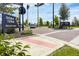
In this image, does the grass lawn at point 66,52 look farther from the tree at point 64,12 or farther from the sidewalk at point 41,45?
the tree at point 64,12

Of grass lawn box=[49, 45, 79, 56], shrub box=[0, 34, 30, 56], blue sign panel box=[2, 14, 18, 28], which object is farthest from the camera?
blue sign panel box=[2, 14, 18, 28]

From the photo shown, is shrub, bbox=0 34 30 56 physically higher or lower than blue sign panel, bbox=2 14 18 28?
lower

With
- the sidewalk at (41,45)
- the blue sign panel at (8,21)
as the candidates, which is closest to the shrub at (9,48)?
the sidewalk at (41,45)

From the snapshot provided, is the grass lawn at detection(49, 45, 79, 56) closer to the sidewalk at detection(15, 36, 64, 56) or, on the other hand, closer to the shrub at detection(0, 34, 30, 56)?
the sidewalk at detection(15, 36, 64, 56)

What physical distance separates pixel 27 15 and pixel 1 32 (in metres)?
0.37

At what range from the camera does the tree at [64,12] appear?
2.66 metres

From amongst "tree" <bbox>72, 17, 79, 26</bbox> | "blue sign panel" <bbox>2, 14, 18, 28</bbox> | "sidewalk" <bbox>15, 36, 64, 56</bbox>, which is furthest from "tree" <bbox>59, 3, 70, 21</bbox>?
"blue sign panel" <bbox>2, 14, 18, 28</bbox>

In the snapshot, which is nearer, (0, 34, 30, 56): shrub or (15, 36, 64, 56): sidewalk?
(0, 34, 30, 56): shrub

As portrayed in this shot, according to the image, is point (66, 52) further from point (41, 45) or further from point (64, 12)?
point (64, 12)

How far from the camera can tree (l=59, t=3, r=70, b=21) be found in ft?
8.72

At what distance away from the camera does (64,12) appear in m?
2.71

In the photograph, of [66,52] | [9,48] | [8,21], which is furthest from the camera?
[8,21]

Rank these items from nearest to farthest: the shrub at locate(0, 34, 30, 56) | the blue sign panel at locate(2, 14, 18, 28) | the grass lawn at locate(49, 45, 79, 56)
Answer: the shrub at locate(0, 34, 30, 56) < the grass lawn at locate(49, 45, 79, 56) < the blue sign panel at locate(2, 14, 18, 28)

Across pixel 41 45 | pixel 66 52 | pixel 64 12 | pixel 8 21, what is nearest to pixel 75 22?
pixel 64 12
